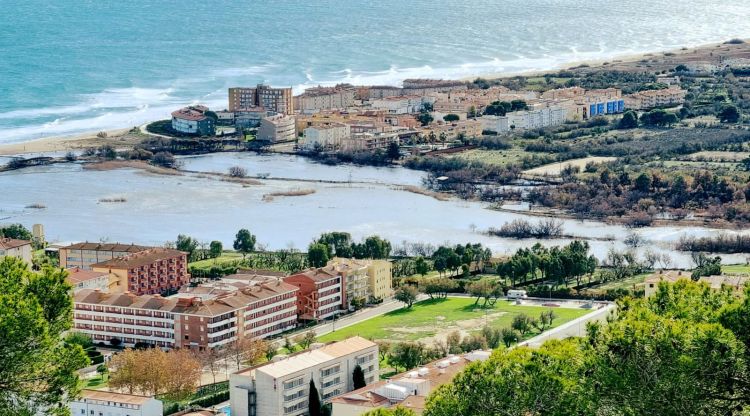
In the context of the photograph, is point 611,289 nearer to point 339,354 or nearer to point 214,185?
point 339,354

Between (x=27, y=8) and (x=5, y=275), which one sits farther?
(x=27, y=8)

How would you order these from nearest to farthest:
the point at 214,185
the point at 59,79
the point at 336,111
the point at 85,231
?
the point at 85,231, the point at 214,185, the point at 336,111, the point at 59,79

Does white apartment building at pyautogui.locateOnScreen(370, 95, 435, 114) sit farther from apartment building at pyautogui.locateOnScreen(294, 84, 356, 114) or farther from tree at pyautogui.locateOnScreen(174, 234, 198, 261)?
tree at pyautogui.locateOnScreen(174, 234, 198, 261)

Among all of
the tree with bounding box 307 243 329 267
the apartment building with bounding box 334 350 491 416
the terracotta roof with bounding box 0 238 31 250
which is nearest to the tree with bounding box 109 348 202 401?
the apartment building with bounding box 334 350 491 416

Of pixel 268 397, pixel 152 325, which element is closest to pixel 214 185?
pixel 152 325

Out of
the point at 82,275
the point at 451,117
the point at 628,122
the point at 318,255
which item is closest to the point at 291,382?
the point at 82,275
